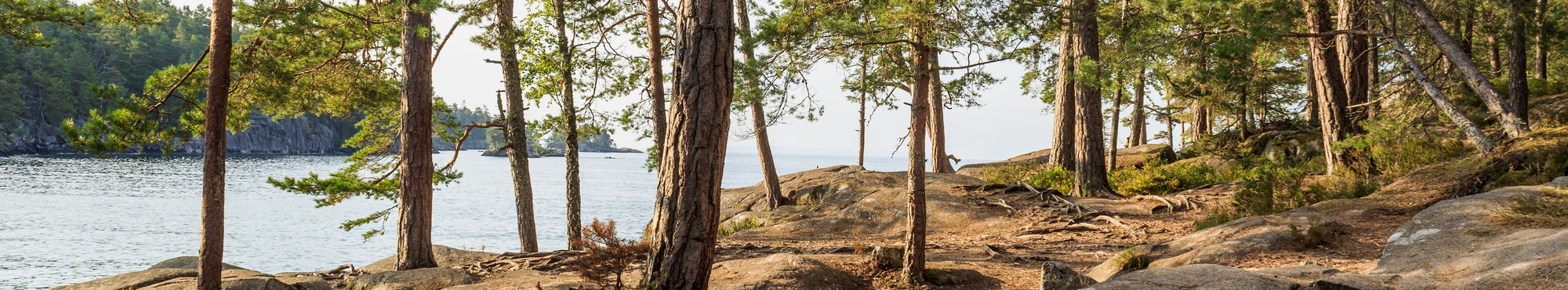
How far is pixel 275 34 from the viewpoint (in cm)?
960

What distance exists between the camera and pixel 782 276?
7.32 m

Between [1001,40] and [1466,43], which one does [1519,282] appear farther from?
[1466,43]

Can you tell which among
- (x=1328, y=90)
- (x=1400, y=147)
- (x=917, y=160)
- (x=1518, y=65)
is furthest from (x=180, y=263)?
(x=1518, y=65)

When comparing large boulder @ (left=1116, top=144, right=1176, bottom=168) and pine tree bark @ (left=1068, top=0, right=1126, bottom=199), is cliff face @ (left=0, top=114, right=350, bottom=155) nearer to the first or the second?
large boulder @ (left=1116, top=144, right=1176, bottom=168)

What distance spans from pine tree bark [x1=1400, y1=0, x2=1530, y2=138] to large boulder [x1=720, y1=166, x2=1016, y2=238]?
234 inches

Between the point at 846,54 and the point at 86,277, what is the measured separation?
719 inches

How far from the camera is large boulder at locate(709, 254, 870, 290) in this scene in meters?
7.14

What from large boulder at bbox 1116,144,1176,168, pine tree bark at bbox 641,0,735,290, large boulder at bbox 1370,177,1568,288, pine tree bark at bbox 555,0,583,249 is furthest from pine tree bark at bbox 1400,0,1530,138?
pine tree bark at bbox 555,0,583,249

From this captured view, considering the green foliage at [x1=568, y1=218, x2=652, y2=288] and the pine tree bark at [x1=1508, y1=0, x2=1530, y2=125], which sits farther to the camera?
Answer: the pine tree bark at [x1=1508, y1=0, x2=1530, y2=125]

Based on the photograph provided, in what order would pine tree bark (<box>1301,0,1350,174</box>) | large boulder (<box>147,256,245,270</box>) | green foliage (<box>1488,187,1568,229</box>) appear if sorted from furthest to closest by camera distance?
1. pine tree bark (<box>1301,0,1350,174</box>)
2. large boulder (<box>147,256,245,270</box>)
3. green foliage (<box>1488,187,1568,229</box>)

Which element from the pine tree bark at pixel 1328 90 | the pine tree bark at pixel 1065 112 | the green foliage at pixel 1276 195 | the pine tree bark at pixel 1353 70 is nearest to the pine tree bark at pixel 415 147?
the green foliage at pixel 1276 195

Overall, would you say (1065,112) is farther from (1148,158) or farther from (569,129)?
(569,129)

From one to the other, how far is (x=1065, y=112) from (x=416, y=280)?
39.9 ft

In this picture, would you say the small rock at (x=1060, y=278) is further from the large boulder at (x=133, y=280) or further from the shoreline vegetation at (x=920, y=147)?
the large boulder at (x=133, y=280)
